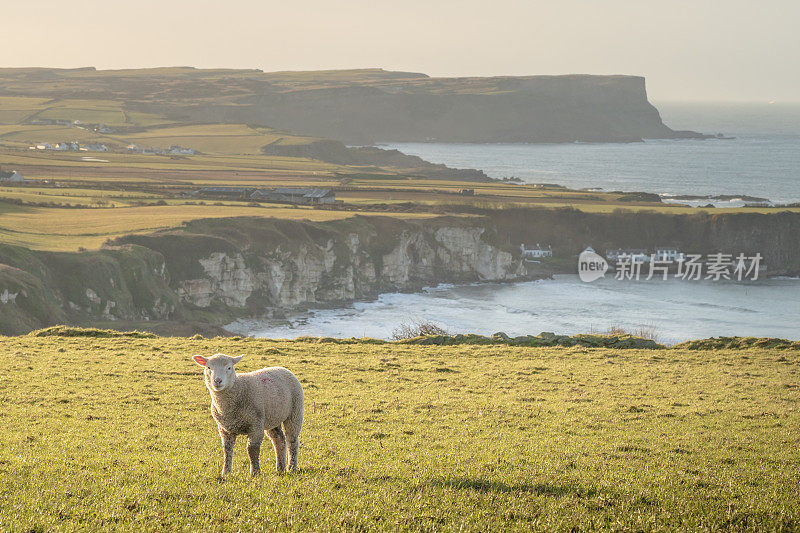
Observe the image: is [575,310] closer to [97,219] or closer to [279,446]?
[97,219]

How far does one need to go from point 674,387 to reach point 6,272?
47.4 metres

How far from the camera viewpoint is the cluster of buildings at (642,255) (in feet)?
398

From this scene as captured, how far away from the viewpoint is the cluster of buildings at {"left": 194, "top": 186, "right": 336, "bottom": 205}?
118 meters

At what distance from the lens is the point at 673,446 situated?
713 inches

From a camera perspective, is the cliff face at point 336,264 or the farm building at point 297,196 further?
the farm building at point 297,196

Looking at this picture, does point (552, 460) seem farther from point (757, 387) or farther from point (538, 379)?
point (757, 387)

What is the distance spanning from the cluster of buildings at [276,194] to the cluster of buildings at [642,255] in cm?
4570

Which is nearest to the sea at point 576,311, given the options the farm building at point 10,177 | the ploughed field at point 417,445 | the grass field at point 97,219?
the grass field at point 97,219

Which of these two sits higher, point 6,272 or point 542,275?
point 6,272

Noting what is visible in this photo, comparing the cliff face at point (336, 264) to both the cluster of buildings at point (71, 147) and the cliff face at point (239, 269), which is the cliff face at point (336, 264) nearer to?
the cliff face at point (239, 269)

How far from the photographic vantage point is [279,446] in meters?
15.5

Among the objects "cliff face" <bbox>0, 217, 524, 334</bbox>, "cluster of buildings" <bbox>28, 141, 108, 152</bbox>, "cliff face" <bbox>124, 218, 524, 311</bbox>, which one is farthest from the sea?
"cluster of buildings" <bbox>28, 141, 108, 152</bbox>

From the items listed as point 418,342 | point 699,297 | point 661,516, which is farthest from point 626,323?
point 661,516

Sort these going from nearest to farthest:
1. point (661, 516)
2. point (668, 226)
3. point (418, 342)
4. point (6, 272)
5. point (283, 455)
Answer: point (661, 516), point (283, 455), point (418, 342), point (6, 272), point (668, 226)
